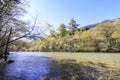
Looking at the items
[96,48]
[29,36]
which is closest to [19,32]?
[29,36]

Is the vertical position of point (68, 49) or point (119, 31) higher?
point (119, 31)

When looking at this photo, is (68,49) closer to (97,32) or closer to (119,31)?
(97,32)

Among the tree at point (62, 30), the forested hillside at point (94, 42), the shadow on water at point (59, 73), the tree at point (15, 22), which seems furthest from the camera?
the tree at point (62, 30)

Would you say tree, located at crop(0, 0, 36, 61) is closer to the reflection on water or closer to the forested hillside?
the reflection on water

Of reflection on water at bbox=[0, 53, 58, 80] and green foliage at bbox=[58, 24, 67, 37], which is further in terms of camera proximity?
green foliage at bbox=[58, 24, 67, 37]

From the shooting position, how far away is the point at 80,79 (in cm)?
1041

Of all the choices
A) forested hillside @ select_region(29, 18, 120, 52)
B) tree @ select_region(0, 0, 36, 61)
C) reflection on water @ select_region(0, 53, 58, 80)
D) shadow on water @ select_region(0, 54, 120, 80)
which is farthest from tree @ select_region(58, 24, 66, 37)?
tree @ select_region(0, 0, 36, 61)

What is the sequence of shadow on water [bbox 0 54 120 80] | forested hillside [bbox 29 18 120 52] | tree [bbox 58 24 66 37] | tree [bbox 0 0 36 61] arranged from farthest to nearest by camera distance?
1. tree [bbox 58 24 66 37]
2. forested hillside [bbox 29 18 120 52]
3. tree [bbox 0 0 36 61]
4. shadow on water [bbox 0 54 120 80]

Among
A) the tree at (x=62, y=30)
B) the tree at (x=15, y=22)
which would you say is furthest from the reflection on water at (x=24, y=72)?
the tree at (x=62, y=30)

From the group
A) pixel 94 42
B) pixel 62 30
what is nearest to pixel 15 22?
pixel 94 42

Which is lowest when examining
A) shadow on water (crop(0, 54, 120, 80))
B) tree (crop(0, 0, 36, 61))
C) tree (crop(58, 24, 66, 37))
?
shadow on water (crop(0, 54, 120, 80))

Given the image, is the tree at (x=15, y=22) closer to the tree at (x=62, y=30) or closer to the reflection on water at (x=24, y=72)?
the reflection on water at (x=24, y=72)

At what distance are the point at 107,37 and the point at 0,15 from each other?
44.3m

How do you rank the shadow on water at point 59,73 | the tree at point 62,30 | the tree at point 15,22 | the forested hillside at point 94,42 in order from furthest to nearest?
1. the tree at point 62,30
2. the forested hillside at point 94,42
3. the tree at point 15,22
4. the shadow on water at point 59,73
